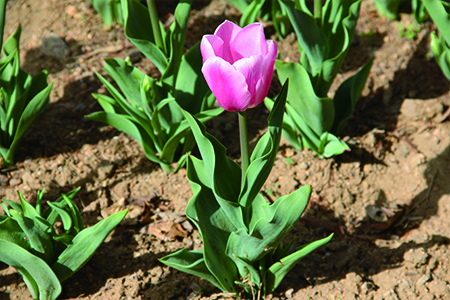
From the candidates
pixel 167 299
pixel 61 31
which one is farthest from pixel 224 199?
pixel 61 31

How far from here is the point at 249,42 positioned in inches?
55.6

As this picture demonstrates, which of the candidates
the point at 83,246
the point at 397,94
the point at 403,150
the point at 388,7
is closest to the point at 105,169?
the point at 83,246

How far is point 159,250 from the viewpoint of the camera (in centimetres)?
234

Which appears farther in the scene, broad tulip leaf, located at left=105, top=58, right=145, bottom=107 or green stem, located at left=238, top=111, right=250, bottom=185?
broad tulip leaf, located at left=105, top=58, right=145, bottom=107

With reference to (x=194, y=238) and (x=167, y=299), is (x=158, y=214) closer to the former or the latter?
(x=194, y=238)

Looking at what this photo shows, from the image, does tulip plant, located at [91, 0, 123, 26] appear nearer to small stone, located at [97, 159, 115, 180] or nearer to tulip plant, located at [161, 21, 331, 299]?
small stone, located at [97, 159, 115, 180]

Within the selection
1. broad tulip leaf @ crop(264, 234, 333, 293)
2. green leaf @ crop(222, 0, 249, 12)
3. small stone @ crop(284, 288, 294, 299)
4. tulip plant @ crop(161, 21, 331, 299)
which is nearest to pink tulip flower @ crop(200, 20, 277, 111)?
tulip plant @ crop(161, 21, 331, 299)

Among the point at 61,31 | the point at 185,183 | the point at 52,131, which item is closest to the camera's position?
the point at 185,183

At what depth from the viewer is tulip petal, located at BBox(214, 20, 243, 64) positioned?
1415mm

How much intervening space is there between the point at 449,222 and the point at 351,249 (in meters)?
0.61

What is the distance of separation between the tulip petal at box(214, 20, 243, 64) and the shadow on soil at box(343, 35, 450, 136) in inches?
68.7

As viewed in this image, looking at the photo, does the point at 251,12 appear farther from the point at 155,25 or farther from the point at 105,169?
the point at 105,169

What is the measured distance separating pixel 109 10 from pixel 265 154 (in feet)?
7.75

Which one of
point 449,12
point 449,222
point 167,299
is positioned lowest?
point 449,222
